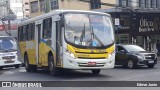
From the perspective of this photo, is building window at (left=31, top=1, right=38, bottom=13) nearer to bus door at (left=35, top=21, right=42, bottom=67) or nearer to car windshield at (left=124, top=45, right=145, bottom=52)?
car windshield at (left=124, top=45, right=145, bottom=52)

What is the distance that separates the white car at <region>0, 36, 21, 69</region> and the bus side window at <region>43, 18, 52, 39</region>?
8.42 m

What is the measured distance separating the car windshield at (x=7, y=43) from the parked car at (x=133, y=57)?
25.6 feet

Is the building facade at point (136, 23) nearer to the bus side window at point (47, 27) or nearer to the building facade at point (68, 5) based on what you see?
the building facade at point (68, 5)

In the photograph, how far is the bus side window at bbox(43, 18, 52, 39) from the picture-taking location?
18797 millimetres

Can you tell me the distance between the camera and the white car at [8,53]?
27.2 metres

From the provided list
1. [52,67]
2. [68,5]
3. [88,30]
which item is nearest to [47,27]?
[52,67]

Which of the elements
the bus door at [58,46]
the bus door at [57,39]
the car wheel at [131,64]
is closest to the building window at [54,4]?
the car wheel at [131,64]

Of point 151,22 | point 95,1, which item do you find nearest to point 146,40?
point 151,22

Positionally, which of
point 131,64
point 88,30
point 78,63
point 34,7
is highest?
point 88,30

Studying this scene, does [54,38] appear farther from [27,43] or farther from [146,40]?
[146,40]

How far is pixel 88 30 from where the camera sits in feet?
57.1

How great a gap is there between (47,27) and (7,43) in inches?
387

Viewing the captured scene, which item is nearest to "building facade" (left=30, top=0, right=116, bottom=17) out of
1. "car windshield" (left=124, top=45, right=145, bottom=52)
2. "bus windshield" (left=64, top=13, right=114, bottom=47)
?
"car windshield" (left=124, top=45, right=145, bottom=52)

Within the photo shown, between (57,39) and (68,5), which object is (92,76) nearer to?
(57,39)
